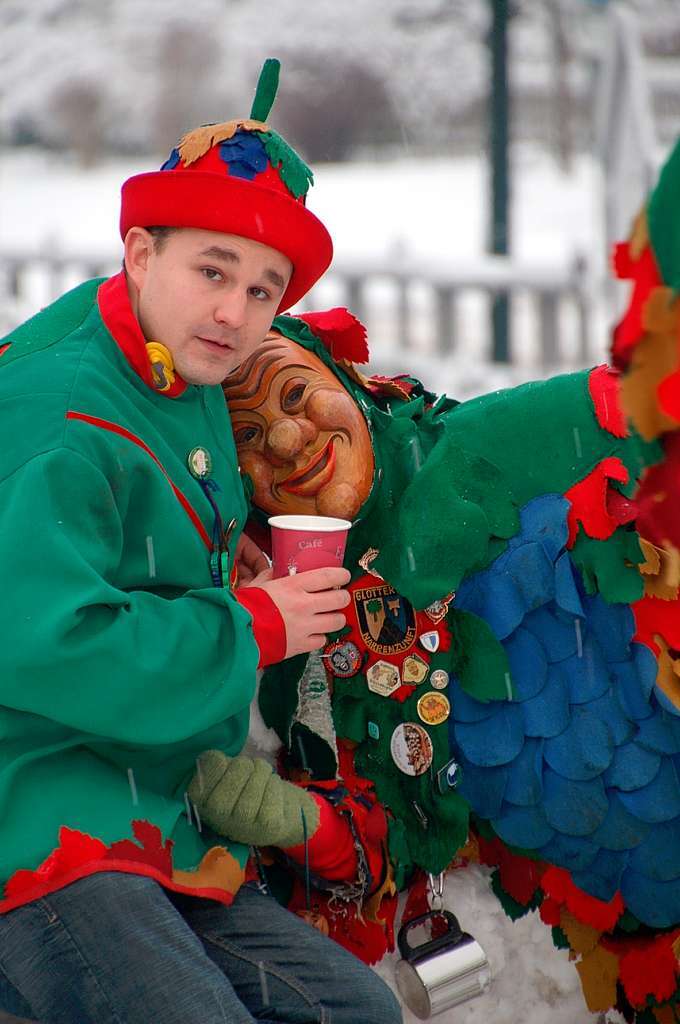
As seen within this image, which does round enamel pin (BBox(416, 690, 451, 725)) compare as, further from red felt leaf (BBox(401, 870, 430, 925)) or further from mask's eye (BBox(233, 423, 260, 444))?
mask's eye (BBox(233, 423, 260, 444))

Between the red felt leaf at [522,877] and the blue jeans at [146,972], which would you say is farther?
the red felt leaf at [522,877]

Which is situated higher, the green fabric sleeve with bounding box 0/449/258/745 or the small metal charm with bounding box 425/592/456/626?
the green fabric sleeve with bounding box 0/449/258/745

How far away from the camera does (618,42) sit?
9.70 meters

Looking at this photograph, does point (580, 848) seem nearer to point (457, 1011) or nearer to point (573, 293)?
point (457, 1011)

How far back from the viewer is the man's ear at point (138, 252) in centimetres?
174

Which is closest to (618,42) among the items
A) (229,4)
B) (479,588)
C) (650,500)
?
(229,4)

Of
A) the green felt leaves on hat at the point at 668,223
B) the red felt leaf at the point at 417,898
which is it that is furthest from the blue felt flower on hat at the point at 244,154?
the red felt leaf at the point at 417,898

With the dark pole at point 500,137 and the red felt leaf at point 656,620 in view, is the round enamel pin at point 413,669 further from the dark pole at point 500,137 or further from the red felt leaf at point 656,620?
the dark pole at point 500,137

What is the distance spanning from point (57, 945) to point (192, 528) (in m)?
0.56

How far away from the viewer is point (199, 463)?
5.69 ft

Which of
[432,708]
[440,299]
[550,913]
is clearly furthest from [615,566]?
[440,299]

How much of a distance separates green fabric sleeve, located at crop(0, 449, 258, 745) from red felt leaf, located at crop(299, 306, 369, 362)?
60 centimetres

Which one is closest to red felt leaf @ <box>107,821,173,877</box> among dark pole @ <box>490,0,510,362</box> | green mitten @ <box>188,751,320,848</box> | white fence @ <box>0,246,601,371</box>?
green mitten @ <box>188,751,320,848</box>

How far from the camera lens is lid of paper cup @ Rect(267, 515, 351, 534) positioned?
1.72 m
